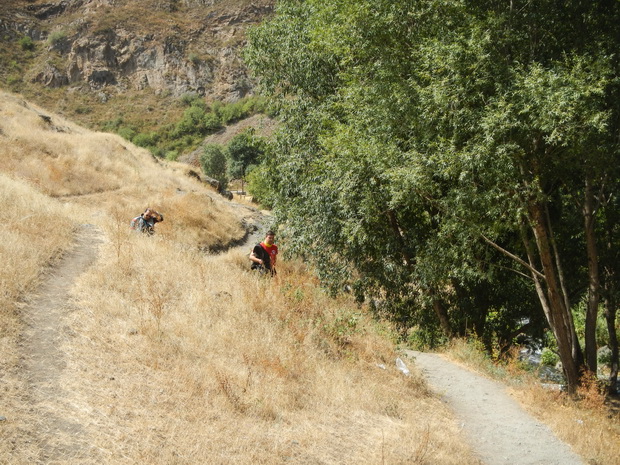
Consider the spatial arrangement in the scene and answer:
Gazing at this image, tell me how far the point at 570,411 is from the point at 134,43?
121374 millimetres

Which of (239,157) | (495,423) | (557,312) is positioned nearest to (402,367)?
(495,423)

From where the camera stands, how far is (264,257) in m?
10.1

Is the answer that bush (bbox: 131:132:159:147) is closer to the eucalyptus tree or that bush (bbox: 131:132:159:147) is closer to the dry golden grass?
the eucalyptus tree

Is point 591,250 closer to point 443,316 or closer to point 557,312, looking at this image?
point 557,312

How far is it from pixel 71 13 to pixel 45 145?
113182mm

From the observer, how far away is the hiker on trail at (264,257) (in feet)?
32.6

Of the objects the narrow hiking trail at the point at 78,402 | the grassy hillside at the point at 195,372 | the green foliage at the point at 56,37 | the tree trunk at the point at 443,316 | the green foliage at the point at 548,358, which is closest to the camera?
the narrow hiking trail at the point at 78,402

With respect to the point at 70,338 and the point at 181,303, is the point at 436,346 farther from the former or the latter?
the point at 70,338

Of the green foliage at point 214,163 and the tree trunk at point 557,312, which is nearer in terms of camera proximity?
→ the tree trunk at point 557,312

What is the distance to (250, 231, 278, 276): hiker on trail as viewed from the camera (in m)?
9.95

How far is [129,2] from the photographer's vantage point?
121 meters

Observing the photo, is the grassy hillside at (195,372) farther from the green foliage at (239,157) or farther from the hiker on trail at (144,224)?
the green foliage at (239,157)

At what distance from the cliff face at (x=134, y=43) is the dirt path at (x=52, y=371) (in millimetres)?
96007

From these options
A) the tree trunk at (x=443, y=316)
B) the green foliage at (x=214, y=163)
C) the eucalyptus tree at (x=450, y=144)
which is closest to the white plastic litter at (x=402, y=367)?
the eucalyptus tree at (x=450, y=144)
